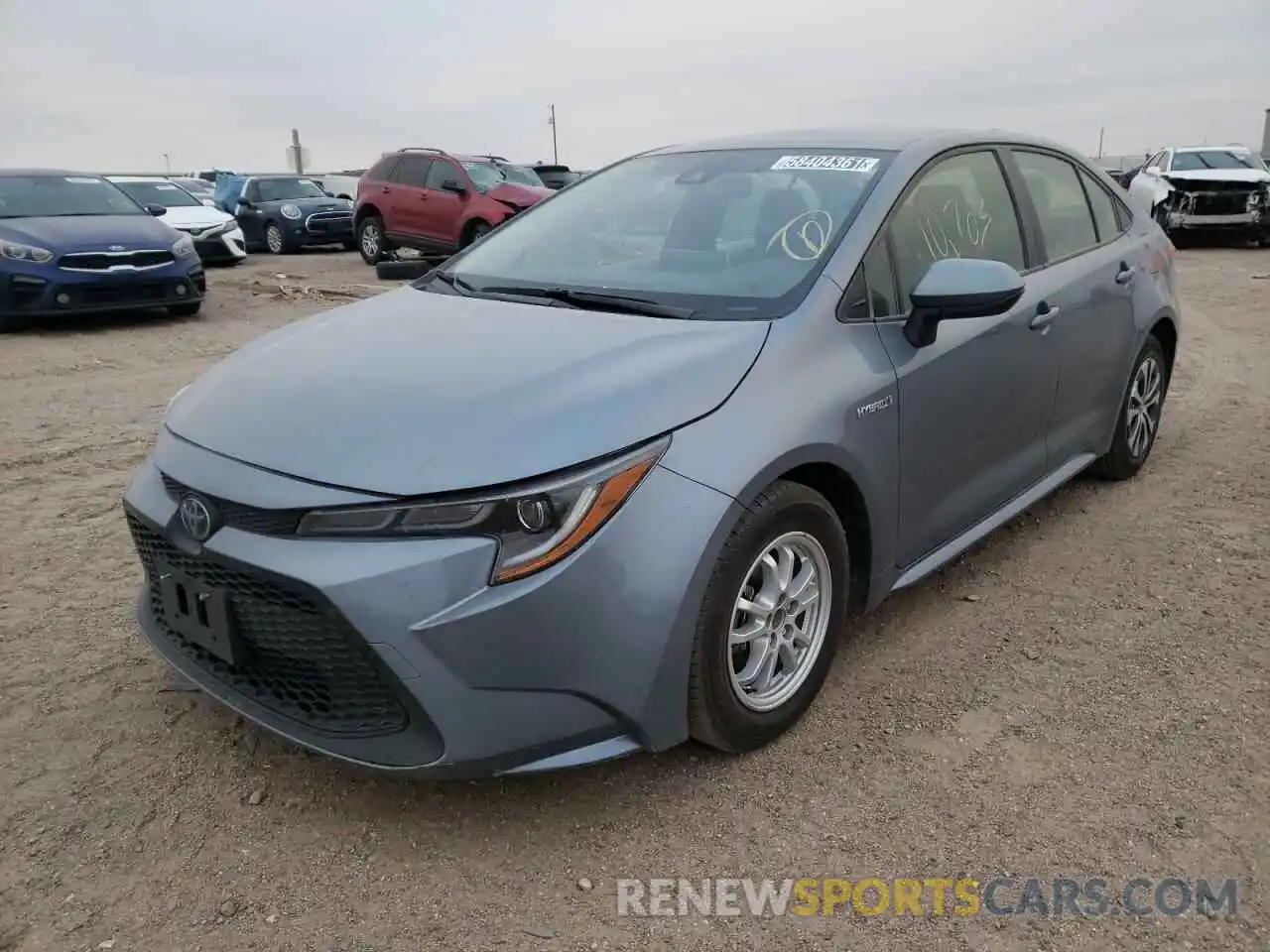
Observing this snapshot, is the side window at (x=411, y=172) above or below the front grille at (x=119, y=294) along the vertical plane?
above

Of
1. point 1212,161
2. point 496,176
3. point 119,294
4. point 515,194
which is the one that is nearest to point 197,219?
point 496,176

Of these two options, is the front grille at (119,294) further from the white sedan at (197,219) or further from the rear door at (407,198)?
the rear door at (407,198)

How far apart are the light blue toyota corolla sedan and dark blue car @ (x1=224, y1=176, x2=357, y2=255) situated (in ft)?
49.3

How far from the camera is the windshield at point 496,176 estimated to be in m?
13.8

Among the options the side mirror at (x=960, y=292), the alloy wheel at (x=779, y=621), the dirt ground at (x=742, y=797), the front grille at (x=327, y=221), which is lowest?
the dirt ground at (x=742, y=797)

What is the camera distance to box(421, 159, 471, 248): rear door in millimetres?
13633

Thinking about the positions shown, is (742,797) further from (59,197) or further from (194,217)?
(194,217)

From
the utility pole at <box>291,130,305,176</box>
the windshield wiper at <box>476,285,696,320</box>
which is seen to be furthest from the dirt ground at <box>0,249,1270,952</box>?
the utility pole at <box>291,130,305,176</box>

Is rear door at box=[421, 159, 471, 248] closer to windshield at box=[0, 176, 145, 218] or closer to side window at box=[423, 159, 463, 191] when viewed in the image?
side window at box=[423, 159, 463, 191]

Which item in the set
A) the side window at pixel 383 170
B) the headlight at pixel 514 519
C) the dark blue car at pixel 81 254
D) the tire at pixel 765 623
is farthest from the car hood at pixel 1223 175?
the headlight at pixel 514 519

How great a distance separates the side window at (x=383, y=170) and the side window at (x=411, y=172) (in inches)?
5.8

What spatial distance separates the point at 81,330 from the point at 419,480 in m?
8.58

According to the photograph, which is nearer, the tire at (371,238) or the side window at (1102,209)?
the side window at (1102,209)

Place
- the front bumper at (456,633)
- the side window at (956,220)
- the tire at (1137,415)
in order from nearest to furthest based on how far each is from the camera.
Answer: the front bumper at (456,633)
the side window at (956,220)
the tire at (1137,415)
